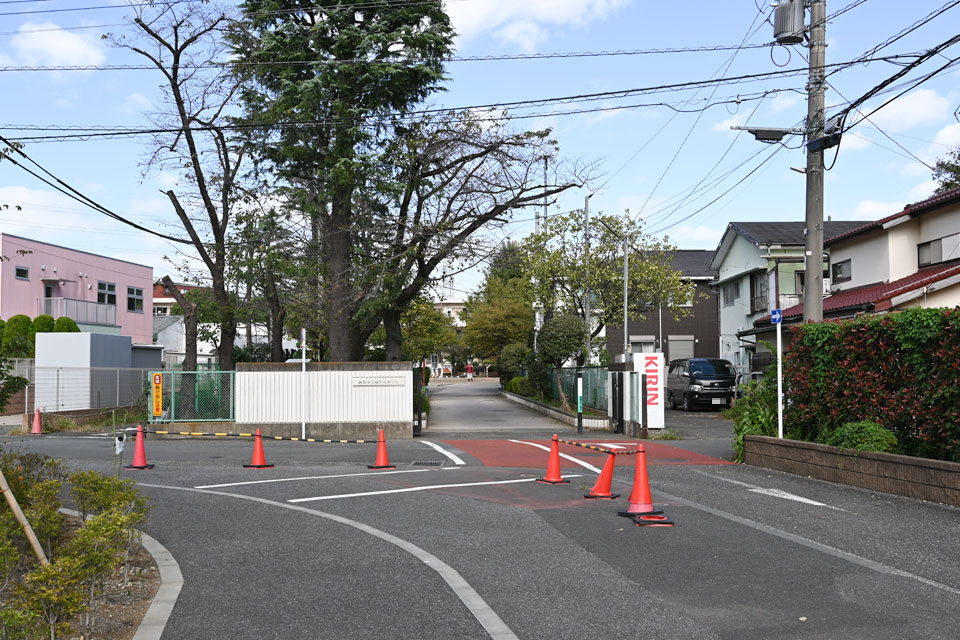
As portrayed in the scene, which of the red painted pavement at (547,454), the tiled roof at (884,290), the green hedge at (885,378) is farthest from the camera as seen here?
the tiled roof at (884,290)

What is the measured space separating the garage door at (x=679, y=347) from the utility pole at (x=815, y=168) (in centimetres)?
3765

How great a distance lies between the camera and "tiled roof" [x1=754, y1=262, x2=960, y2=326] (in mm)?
19672

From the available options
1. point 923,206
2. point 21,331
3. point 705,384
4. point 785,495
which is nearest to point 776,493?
point 785,495

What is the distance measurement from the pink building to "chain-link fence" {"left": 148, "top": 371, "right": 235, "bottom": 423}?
1579 cm

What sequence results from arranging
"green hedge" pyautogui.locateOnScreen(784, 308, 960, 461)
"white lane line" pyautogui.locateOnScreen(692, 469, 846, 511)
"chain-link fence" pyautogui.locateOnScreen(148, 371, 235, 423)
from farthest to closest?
"chain-link fence" pyautogui.locateOnScreen(148, 371, 235, 423) < "green hedge" pyautogui.locateOnScreen(784, 308, 960, 461) < "white lane line" pyautogui.locateOnScreen(692, 469, 846, 511)

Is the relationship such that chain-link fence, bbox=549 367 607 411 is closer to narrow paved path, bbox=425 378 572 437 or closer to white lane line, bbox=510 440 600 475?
narrow paved path, bbox=425 378 572 437

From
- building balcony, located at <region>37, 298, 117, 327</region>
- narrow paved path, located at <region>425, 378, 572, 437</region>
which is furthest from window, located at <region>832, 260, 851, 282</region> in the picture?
building balcony, located at <region>37, 298, 117, 327</region>

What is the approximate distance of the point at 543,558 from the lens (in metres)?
7.60

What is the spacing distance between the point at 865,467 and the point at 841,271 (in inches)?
683

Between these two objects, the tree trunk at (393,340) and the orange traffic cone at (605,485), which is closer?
the orange traffic cone at (605,485)

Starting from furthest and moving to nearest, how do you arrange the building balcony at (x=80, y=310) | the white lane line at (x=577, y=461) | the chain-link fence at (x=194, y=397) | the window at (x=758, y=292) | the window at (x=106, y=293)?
1. the window at (x=106, y=293)
2. the building balcony at (x=80, y=310)
3. the window at (x=758, y=292)
4. the chain-link fence at (x=194, y=397)
5. the white lane line at (x=577, y=461)

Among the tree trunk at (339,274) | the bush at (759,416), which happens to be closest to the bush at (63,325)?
the tree trunk at (339,274)

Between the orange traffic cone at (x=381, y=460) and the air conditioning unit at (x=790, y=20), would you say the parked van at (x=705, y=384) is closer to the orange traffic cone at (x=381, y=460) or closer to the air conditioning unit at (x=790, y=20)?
the air conditioning unit at (x=790, y=20)

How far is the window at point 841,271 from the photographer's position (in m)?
27.1
